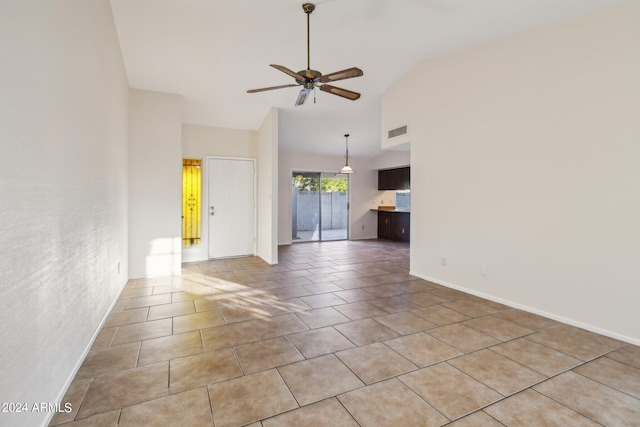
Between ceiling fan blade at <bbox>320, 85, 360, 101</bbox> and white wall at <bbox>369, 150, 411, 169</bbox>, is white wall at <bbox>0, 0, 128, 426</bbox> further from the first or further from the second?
white wall at <bbox>369, 150, 411, 169</bbox>

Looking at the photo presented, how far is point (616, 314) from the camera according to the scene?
274 centimetres

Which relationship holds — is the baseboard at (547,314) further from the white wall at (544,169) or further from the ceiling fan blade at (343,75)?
the ceiling fan blade at (343,75)

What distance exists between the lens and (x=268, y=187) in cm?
574

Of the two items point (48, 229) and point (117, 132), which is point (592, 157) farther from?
point (117, 132)

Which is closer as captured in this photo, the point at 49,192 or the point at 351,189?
the point at 49,192

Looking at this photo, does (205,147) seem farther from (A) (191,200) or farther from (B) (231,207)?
(B) (231,207)

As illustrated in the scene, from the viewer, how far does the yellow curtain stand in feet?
19.9

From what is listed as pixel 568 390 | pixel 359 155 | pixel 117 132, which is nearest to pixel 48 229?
pixel 117 132

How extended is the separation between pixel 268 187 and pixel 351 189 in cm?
423

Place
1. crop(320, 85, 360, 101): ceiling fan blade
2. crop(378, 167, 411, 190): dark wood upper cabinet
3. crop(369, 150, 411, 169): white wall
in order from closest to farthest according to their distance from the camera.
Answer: crop(320, 85, 360, 101): ceiling fan blade, crop(369, 150, 411, 169): white wall, crop(378, 167, 411, 190): dark wood upper cabinet

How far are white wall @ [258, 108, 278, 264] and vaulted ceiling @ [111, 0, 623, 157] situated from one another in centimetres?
45

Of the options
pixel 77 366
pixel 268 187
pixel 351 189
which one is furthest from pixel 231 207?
pixel 77 366

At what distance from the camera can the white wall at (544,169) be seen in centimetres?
270

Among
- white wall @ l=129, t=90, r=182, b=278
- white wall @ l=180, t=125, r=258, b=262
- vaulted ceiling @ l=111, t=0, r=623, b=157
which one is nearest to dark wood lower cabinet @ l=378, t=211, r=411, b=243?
vaulted ceiling @ l=111, t=0, r=623, b=157
